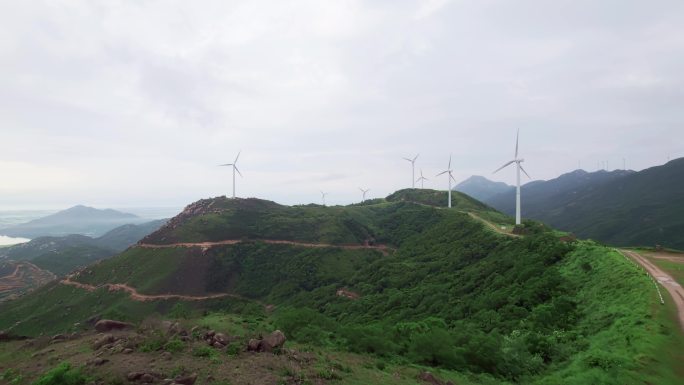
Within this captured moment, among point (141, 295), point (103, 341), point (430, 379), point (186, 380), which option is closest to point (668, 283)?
point (430, 379)

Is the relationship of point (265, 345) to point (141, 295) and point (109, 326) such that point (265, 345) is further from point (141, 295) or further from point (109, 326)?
point (141, 295)

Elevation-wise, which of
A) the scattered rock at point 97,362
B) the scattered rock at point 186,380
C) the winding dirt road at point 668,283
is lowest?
the scattered rock at point 97,362

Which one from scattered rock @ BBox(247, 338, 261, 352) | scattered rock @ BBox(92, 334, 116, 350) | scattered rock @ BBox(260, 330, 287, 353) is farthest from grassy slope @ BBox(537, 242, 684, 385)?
scattered rock @ BBox(92, 334, 116, 350)

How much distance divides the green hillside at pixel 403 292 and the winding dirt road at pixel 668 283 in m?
1.43

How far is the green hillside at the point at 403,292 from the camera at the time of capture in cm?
2791

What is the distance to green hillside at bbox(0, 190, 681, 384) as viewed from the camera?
91.6 feet

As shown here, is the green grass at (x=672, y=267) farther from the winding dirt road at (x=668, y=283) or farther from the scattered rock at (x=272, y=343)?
the scattered rock at (x=272, y=343)

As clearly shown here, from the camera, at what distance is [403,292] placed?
220ft

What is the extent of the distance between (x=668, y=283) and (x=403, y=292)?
38189 mm

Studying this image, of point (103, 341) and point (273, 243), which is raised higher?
point (103, 341)

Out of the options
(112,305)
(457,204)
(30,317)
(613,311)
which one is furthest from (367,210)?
(613,311)

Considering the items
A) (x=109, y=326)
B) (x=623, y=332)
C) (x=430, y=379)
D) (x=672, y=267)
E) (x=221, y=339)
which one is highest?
(x=672, y=267)

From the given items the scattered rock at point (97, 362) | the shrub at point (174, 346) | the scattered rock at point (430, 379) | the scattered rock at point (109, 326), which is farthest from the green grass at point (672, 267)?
the scattered rock at point (109, 326)

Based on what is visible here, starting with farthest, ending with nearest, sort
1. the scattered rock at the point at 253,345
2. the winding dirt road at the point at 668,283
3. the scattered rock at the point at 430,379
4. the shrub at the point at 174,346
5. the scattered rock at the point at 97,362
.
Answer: the winding dirt road at the point at 668,283 < the scattered rock at the point at 253,345 < the shrub at the point at 174,346 < the scattered rock at the point at 430,379 < the scattered rock at the point at 97,362
